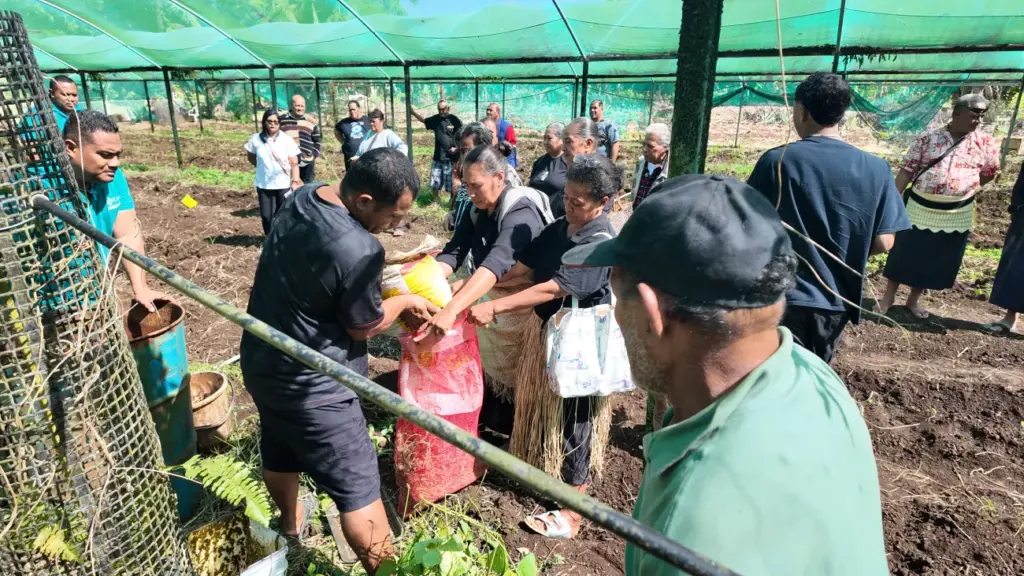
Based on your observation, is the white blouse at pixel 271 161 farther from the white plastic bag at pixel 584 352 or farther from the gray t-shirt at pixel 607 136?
the white plastic bag at pixel 584 352

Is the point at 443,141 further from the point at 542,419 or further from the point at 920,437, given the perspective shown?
the point at 920,437

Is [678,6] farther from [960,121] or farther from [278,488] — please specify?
[278,488]

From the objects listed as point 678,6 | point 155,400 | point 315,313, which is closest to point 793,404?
point 315,313

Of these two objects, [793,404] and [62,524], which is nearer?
[793,404]

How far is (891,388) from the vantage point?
4.11m

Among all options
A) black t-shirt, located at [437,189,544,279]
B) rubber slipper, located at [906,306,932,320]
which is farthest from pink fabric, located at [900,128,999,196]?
black t-shirt, located at [437,189,544,279]

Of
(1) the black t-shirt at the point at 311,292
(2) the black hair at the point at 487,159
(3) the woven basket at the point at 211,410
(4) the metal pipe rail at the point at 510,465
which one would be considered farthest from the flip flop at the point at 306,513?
(4) the metal pipe rail at the point at 510,465

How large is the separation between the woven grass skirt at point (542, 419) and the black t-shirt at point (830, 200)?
46.5 inches

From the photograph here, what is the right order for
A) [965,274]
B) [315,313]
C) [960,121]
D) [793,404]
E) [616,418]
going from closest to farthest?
1. [793,404]
2. [315,313]
3. [616,418]
4. [960,121]
5. [965,274]

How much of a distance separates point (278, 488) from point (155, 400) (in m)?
→ 0.67

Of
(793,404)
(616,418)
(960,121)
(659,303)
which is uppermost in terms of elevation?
(960,121)

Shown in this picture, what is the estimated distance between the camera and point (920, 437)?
3.62m

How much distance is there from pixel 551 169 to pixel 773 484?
4.58 meters

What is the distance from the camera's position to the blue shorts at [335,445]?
2117 mm
